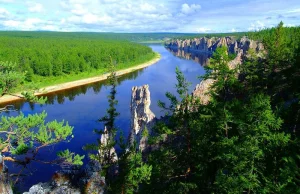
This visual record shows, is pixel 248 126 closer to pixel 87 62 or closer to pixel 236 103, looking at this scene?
pixel 236 103

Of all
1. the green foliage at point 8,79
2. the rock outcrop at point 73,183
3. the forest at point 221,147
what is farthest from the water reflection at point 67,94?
the forest at point 221,147

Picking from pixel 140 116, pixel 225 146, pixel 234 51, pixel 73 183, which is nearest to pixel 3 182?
pixel 73 183

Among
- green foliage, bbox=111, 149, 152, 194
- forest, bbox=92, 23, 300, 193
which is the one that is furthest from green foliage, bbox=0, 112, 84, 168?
green foliage, bbox=111, 149, 152, 194

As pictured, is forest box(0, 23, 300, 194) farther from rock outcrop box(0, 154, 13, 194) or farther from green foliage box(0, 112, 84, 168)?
rock outcrop box(0, 154, 13, 194)

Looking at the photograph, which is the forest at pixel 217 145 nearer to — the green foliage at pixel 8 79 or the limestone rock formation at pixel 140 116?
the green foliage at pixel 8 79

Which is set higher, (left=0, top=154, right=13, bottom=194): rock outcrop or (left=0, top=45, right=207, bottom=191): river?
(left=0, top=154, right=13, bottom=194): rock outcrop
